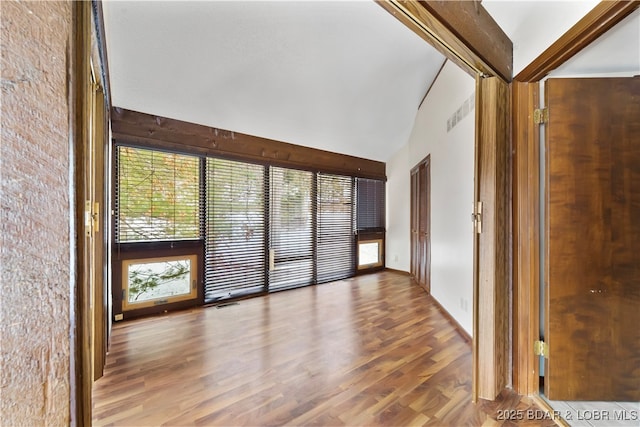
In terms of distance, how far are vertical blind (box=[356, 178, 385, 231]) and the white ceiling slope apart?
1.40 metres

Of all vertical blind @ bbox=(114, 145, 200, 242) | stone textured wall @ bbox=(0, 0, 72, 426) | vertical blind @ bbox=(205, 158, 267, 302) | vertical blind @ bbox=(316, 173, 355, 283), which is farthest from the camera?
vertical blind @ bbox=(316, 173, 355, 283)

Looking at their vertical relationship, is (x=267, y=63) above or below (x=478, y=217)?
above

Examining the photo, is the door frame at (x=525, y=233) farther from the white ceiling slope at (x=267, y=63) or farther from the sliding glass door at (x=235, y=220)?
the sliding glass door at (x=235, y=220)

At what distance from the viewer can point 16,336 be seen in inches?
13.4

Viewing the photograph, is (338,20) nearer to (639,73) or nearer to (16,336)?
(639,73)

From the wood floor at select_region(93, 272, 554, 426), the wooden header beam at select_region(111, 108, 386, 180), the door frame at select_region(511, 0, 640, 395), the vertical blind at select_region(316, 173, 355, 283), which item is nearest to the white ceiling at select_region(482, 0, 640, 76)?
the door frame at select_region(511, 0, 640, 395)

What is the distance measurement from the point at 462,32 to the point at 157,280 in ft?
11.3

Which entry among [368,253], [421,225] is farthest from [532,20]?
[368,253]

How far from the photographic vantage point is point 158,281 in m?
2.98

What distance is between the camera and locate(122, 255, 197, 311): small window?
9.21 feet

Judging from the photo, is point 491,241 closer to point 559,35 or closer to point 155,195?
point 559,35

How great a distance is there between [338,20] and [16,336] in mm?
2591

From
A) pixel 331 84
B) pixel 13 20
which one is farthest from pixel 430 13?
pixel 331 84

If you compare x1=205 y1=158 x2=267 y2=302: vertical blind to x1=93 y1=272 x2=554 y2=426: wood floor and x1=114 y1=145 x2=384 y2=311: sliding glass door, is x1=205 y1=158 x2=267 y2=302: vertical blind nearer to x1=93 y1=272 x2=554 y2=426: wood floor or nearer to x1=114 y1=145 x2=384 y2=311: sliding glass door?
x1=114 y1=145 x2=384 y2=311: sliding glass door
